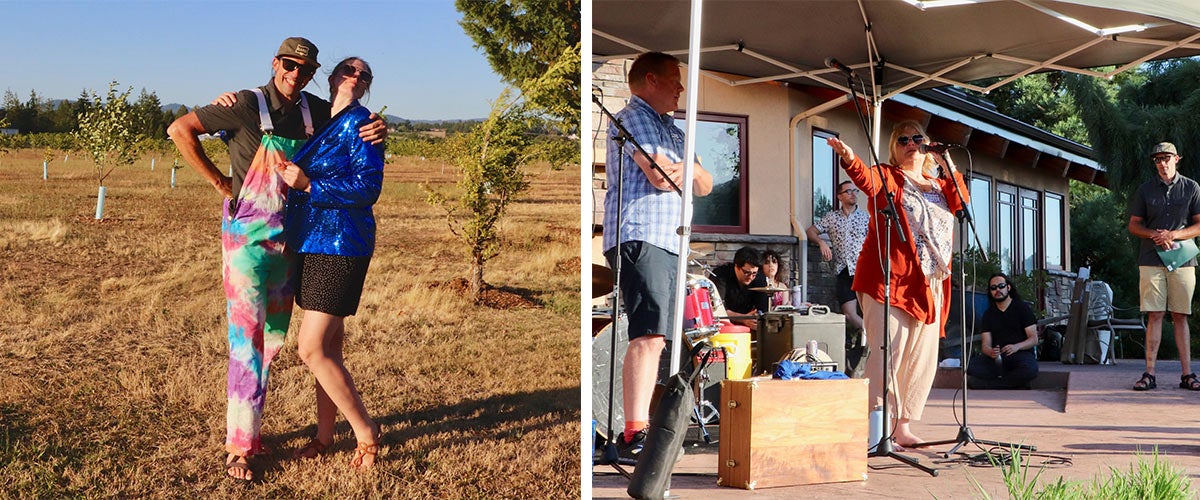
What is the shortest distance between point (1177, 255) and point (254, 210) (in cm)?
584

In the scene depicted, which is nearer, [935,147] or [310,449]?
[310,449]

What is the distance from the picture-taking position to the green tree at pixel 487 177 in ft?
17.3

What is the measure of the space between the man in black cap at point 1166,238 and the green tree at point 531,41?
4393mm

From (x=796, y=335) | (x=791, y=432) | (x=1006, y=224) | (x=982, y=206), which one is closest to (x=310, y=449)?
(x=791, y=432)

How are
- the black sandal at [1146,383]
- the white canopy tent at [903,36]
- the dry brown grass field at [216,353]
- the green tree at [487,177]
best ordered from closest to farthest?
the dry brown grass field at [216,353] → the green tree at [487,177] → the white canopy tent at [903,36] → the black sandal at [1146,383]

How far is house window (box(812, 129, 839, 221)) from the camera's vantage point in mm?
10273

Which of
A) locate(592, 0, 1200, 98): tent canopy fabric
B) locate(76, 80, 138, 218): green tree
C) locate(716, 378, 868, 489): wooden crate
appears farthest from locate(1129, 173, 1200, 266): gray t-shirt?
locate(76, 80, 138, 218): green tree

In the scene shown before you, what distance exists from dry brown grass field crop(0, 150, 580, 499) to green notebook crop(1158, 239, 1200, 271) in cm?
436

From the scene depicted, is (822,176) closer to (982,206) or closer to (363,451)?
(982,206)

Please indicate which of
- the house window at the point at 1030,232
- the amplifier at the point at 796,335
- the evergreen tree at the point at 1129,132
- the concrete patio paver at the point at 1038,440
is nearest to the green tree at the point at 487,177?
the concrete patio paver at the point at 1038,440

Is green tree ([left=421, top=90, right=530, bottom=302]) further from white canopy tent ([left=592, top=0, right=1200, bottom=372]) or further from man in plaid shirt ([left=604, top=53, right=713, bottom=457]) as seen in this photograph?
white canopy tent ([left=592, top=0, right=1200, bottom=372])

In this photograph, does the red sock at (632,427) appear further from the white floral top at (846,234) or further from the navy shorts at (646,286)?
the white floral top at (846,234)

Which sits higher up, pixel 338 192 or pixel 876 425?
pixel 338 192

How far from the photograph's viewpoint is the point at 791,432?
15.0ft
